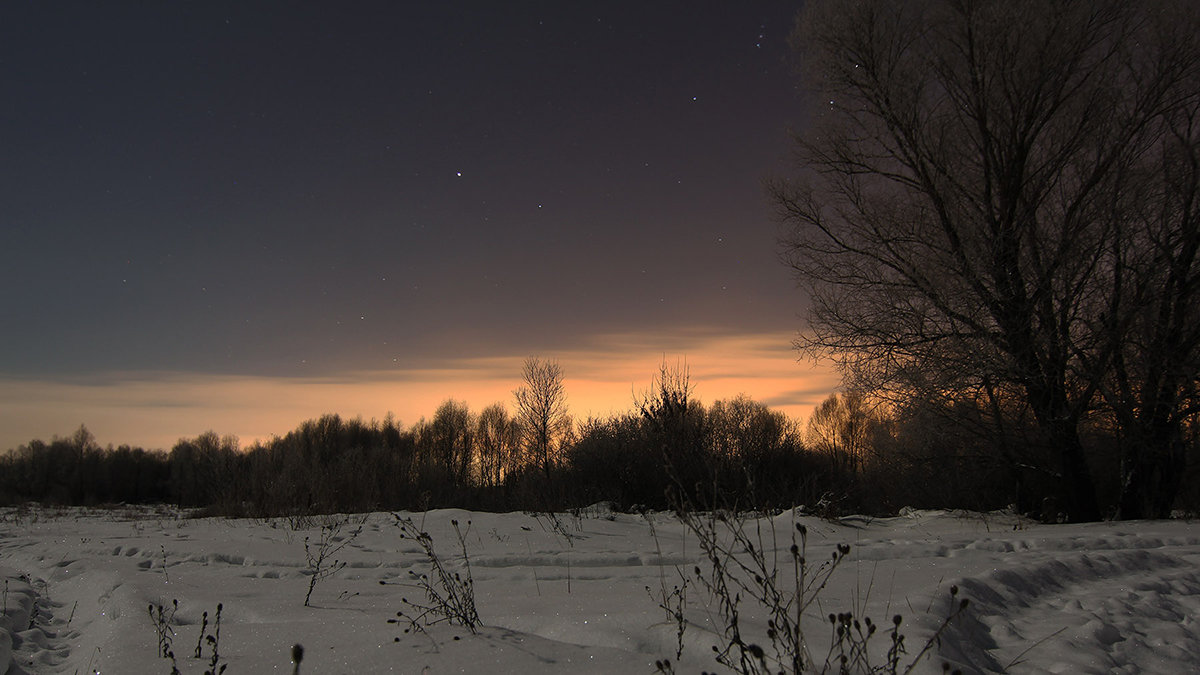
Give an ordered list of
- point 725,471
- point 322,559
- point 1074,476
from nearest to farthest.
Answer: point 322,559
point 1074,476
point 725,471

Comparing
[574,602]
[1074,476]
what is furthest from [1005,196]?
[574,602]

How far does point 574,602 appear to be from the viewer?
422 cm

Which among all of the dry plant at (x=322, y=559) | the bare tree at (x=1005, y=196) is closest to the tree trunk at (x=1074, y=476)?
the bare tree at (x=1005, y=196)

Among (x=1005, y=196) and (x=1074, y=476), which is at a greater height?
(x=1005, y=196)

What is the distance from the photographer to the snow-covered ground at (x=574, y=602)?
3.07 m

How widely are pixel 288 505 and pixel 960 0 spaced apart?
16027 millimetres

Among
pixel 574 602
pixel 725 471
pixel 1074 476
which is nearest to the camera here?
pixel 574 602

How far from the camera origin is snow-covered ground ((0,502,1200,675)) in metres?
3.07

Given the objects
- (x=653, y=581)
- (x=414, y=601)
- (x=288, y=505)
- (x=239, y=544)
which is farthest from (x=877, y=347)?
(x=288, y=505)

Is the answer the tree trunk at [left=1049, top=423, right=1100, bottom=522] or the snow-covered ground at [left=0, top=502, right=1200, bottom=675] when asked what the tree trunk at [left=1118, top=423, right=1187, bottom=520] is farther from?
the snow-covered ground at [left=0, top=502, right=1200, bottom=675]

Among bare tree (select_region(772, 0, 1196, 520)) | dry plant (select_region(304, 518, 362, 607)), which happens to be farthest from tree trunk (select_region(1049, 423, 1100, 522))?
dry plant (select_region(304, 518, 362, 607))

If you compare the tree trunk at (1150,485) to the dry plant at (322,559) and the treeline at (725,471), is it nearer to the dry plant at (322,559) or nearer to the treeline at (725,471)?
the treeline at (725,471)

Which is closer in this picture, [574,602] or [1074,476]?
[574,602]

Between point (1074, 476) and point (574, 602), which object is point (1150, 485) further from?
point (574, 602)
